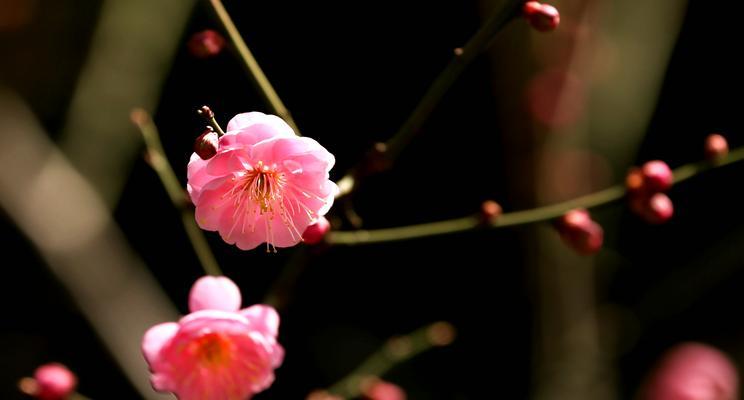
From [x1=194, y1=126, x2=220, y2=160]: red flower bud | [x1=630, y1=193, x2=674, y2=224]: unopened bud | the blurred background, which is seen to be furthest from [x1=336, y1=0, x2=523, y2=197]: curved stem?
the blurred background

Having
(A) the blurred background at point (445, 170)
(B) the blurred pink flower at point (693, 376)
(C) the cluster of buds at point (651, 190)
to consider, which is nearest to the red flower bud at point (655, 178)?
(C) the cluster of buds at point (651, 190)

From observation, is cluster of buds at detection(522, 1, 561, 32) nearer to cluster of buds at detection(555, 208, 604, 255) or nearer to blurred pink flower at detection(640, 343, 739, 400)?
cluster of buds at detection(555, 208, 604, 255)

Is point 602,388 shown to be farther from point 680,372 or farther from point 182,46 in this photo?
point 182,46

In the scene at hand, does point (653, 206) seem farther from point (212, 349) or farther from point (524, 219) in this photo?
point (212, 349)

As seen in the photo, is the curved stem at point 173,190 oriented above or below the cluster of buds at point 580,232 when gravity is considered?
above

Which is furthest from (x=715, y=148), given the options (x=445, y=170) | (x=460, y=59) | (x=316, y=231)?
(x=445, y=170)

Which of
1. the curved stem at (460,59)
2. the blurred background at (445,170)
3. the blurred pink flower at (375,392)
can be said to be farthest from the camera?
the blurred background at (445,170)

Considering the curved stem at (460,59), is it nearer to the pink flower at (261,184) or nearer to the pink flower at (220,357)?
the pink flower at (261,184)
